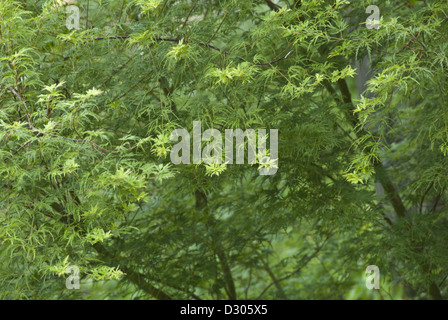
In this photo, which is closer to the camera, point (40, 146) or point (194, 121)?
point (40, 146)

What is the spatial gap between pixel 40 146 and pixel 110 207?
32 cm

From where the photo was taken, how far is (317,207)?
238 cm

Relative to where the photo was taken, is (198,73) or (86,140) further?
(198,73)

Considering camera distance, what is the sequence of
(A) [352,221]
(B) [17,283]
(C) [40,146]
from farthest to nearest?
(A) [352,221], (B) [17,283], (C) [40,146]

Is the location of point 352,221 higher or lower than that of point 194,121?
lower

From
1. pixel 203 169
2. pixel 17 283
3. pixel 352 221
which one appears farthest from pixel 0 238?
pixel 352 221

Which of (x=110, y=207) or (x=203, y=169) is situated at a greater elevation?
(x=203, y=169)

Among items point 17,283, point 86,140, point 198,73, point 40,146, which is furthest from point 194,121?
point 17,283

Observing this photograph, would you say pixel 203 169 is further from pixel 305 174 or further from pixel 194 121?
pixel 305 174

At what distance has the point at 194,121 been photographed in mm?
1907

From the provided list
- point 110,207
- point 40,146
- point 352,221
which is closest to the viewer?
point 40,146

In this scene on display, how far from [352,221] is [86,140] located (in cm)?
128

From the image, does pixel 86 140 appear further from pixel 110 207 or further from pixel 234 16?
pixel 234 16
